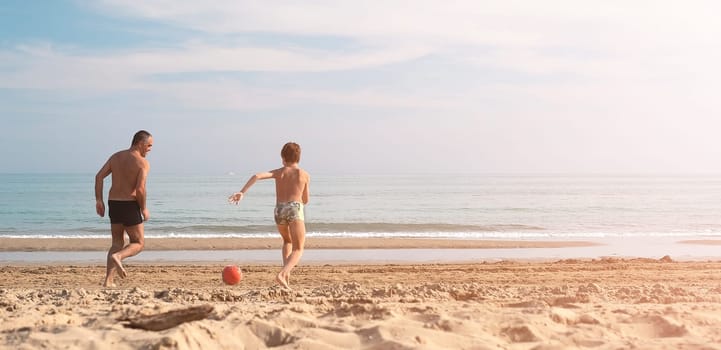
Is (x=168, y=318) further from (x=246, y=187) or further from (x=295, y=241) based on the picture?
(x=295, y=241)

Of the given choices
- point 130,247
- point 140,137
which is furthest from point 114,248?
point 140,137

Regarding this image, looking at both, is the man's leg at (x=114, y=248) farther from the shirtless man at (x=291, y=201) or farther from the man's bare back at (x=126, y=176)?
the shirtless man at (x=291, y=201)

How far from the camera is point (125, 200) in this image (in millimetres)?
7758

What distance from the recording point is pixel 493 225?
27000mm

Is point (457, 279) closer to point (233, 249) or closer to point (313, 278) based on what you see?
point (313, 278)

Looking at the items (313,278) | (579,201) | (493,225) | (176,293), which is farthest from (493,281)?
(579,201)

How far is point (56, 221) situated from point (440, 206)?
19668 millimetres

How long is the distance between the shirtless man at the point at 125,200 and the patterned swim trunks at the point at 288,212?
1426 millimetres

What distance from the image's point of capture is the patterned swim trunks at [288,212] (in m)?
7.83

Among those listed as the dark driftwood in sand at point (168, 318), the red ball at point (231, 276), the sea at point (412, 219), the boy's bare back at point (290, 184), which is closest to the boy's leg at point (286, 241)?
the boy's bare back at point (290, 184)

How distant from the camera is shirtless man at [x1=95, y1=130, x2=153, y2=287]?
773cm

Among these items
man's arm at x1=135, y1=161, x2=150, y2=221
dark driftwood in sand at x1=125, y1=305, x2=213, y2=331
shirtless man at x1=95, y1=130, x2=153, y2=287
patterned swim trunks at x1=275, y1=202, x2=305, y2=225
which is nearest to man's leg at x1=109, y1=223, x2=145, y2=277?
shirtless man at x1=95, y1=130, x2=153, y2=287

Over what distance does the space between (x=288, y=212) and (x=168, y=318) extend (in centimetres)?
305

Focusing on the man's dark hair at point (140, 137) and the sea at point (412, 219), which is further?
the sea at point (412, 219)
